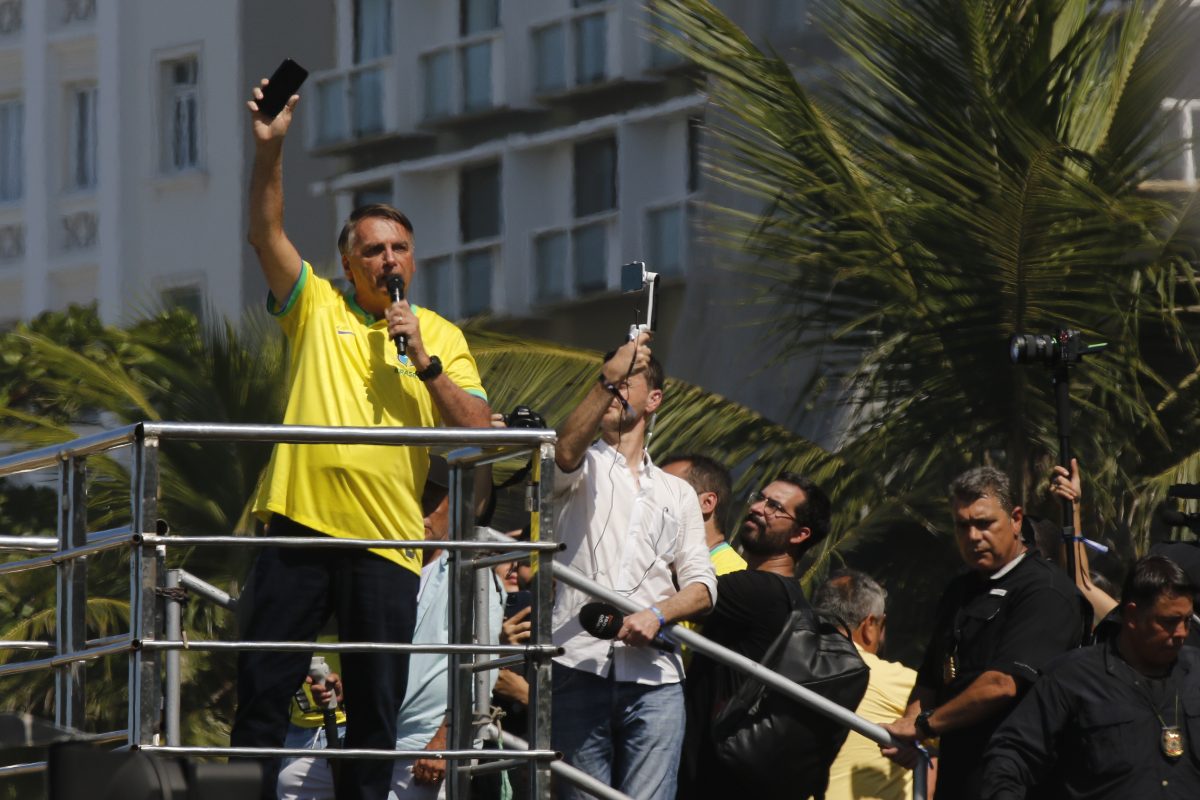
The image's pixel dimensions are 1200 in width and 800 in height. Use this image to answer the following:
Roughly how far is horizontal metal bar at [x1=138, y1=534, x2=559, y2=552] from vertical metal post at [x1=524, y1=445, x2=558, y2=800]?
2.4 inches

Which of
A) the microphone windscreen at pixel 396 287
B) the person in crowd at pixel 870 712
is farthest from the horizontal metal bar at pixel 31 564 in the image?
the person in crowd at pixel 870 712

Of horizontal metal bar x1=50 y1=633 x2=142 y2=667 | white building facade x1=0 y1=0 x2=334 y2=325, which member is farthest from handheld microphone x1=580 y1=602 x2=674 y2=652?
white building facade x1=0 y1=0 x2=334 y2=325

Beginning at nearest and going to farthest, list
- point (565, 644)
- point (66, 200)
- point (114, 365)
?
1. point (565, 644)
2. point (114, 365)
3. point (66, 200)

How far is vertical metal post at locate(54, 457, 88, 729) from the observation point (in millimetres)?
5895

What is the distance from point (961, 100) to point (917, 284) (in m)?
1.08

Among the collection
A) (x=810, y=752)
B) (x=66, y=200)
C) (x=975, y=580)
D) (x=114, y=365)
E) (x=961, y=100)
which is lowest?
(x=810, y=752)

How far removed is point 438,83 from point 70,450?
71.9 ft

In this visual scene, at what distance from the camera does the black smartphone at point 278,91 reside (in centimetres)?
639

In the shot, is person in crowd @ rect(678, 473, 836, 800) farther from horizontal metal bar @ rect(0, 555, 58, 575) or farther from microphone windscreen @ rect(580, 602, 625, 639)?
horizontal metal bar @ rect(0, 555, 58, 575)

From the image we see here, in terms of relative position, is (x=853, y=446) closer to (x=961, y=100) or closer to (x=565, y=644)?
(x=961, y=100)

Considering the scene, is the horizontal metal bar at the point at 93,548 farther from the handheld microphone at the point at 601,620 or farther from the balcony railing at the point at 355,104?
the balcony railing at the point at 355,104

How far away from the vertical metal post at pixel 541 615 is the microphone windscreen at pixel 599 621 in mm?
1411

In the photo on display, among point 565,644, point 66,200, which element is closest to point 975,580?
point 565,644

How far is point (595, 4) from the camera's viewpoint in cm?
2542
